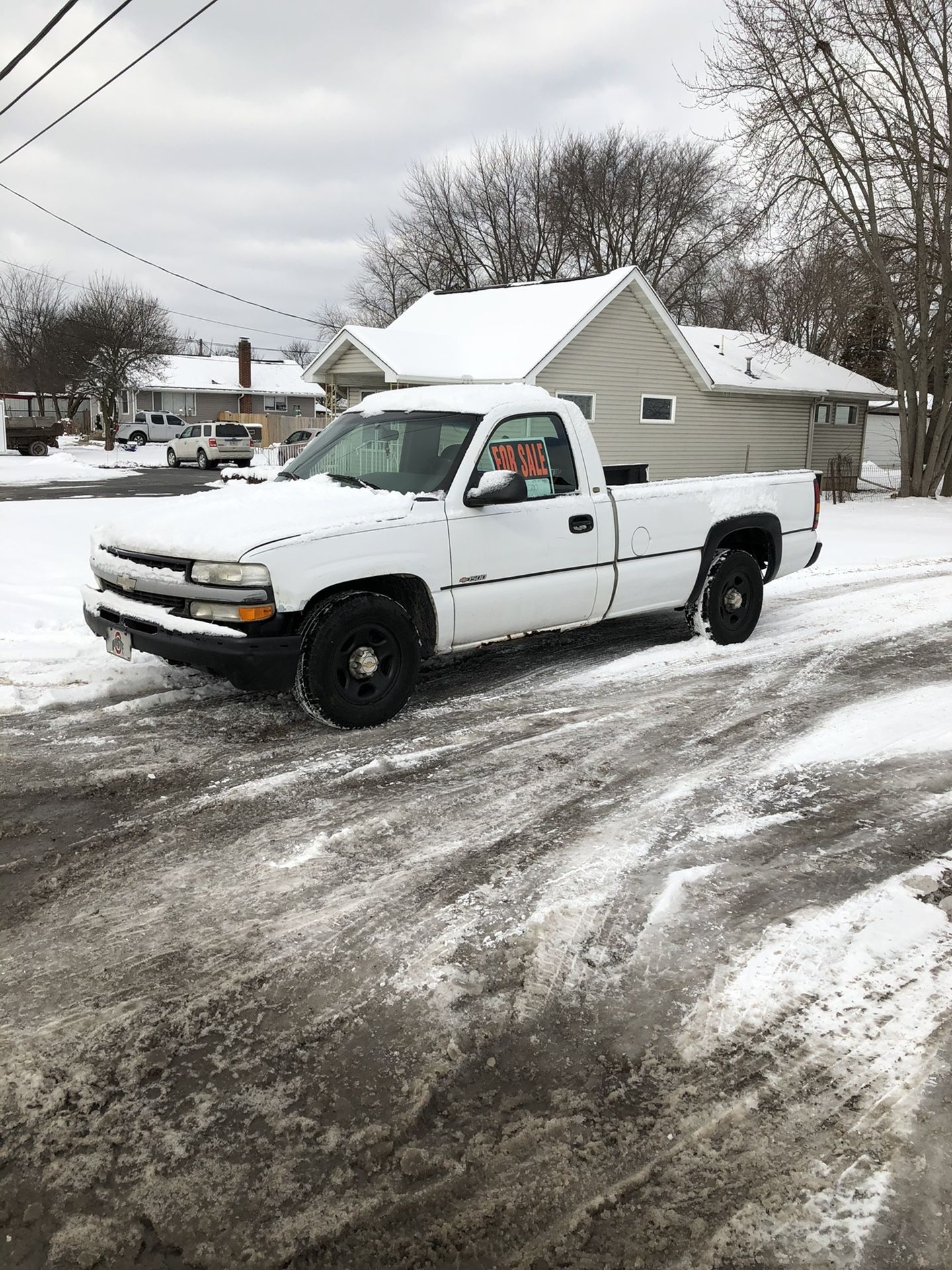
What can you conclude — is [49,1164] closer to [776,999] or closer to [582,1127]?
[582,1127]

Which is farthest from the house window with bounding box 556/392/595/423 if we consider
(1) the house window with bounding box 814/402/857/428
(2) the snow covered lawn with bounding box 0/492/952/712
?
(1) the house window with bounding box 814/402/857/428

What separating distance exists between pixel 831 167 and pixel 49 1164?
2544 centimetres

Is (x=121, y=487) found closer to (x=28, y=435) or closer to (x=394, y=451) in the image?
(x=28, y=435)

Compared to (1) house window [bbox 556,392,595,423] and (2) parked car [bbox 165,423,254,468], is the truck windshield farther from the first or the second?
(2) parked car [bbox 165,423,254,468]

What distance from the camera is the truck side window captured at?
6062 mm

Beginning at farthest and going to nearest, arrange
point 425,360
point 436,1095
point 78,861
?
point 425,360
point 78,861
point 436,1095

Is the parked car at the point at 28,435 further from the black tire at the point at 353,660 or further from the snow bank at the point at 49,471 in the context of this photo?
the black tire at the point at 353,660

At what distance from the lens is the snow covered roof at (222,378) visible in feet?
206

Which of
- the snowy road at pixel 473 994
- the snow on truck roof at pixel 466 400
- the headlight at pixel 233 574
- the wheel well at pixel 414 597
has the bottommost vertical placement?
the snowy road at pixel 473 994

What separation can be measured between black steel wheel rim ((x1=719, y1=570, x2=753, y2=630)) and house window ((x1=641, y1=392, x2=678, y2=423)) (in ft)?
Answer: 60.3

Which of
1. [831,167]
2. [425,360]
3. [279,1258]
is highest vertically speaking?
[831,167]

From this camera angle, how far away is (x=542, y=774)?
488 centimetres

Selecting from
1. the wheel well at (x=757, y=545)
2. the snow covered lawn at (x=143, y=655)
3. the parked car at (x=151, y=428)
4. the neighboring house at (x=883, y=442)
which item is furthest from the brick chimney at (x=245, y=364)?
the wheel well at (x=757, y=545)

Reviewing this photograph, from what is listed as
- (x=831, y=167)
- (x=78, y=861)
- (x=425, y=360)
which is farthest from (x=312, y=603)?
(x=831, y=167)
